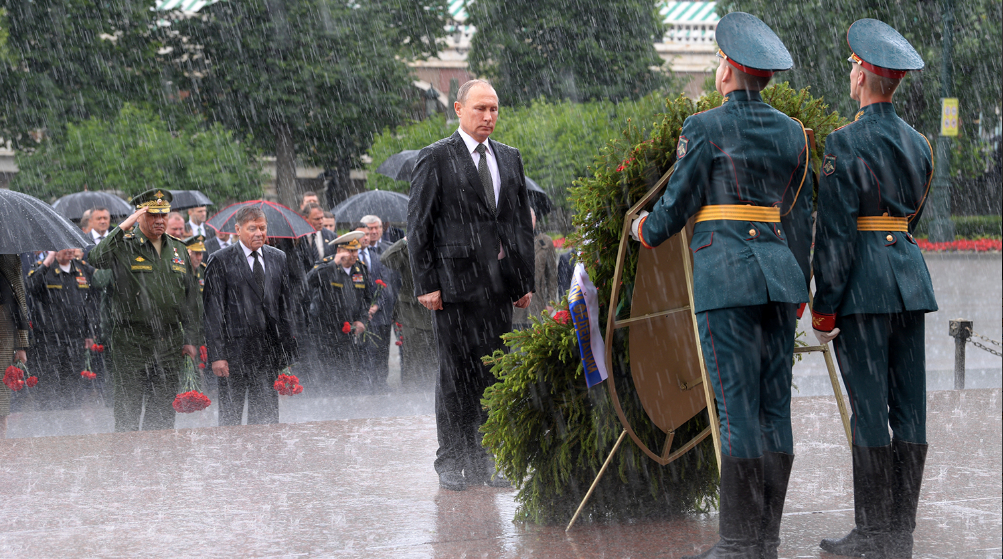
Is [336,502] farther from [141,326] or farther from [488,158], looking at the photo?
[141,326]

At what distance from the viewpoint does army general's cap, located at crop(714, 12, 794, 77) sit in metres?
3.93

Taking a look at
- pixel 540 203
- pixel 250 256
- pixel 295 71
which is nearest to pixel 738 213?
pixel 250 256

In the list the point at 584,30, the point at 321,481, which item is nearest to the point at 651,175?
the point at 321,481

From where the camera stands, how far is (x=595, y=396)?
4508mm

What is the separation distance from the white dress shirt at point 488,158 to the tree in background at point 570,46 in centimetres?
3615

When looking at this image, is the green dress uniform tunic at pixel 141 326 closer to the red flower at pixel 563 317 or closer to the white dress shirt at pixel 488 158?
the white dress shirt at pixel 488 158

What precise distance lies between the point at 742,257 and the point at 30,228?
503cm

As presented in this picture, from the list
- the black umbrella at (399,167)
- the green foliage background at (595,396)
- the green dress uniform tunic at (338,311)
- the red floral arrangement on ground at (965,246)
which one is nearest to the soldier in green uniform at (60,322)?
the green dress uniform tunic at (338,311)

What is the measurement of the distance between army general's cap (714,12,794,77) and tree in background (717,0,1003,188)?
1125 inches

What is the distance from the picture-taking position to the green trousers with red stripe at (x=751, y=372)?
3926mm

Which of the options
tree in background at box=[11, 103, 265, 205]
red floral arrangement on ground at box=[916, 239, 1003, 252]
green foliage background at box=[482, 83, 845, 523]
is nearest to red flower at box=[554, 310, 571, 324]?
green foliage background at box=[482, 83, 845, 523]

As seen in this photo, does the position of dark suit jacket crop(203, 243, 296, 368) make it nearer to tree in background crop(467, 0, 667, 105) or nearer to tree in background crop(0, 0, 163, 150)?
tree in background crop(0, 0, 163, 150)

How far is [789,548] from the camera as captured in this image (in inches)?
174

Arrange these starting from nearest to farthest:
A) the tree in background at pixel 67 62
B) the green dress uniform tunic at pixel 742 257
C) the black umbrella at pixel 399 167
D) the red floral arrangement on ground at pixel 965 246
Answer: the green dress uniform tunic at pixel 742 257
the black umbrella at pixel 399 167
the red floral arrangement on ground at pixel 965 246
the tree in background at pixel 67 62
